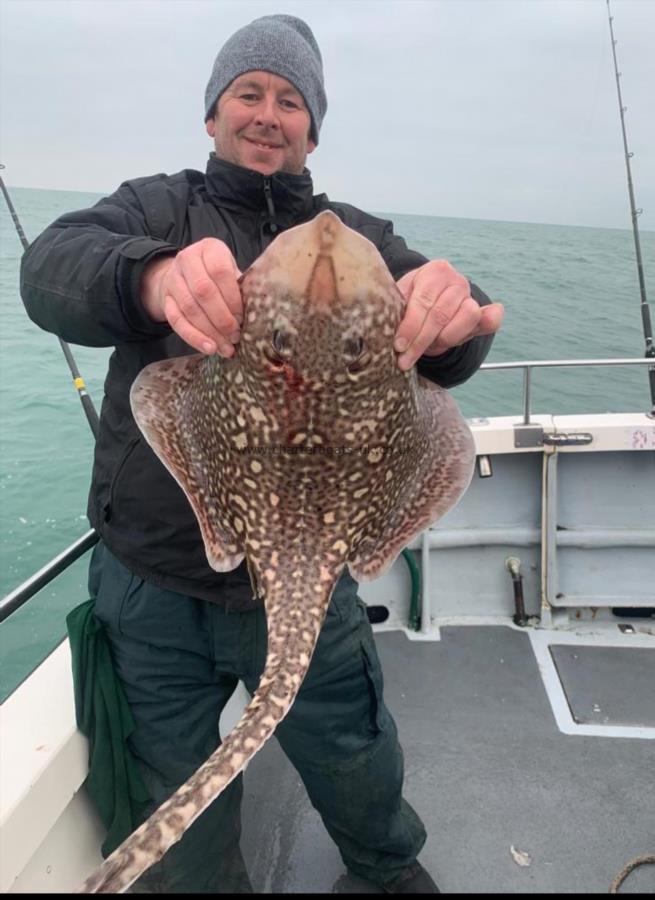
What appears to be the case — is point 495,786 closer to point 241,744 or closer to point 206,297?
point 241,744

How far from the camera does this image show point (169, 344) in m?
2.30

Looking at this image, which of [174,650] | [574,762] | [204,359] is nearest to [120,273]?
[204,359]

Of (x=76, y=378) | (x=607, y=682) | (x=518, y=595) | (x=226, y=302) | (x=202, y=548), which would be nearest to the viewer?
(x=226, y=302)

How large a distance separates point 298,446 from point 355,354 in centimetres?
29

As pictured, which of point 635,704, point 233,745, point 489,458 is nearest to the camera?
point 233,745

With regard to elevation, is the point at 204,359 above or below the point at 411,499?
above

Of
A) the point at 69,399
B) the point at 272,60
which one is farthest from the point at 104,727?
the point at 69,399

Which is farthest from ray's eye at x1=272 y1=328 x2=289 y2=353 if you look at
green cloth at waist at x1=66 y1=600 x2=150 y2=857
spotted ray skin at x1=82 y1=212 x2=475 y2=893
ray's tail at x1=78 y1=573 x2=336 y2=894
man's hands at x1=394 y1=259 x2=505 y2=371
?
green cloth at waist at x1=66 y1=600 x2=150 y2=857

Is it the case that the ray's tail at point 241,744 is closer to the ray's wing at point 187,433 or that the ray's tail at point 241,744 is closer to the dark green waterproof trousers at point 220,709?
the ray's wing at point 187,433

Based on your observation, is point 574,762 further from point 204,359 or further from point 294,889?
point 204,359

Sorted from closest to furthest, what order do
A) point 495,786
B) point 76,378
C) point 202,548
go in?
point 202,548, point 495,786, point 76,378

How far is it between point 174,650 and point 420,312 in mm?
1622

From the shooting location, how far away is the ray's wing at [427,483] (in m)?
2.00

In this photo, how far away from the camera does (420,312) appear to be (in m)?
1.66
